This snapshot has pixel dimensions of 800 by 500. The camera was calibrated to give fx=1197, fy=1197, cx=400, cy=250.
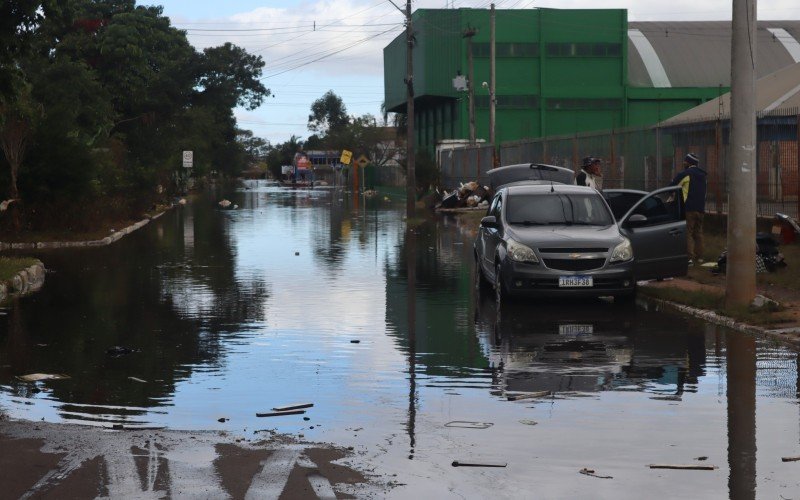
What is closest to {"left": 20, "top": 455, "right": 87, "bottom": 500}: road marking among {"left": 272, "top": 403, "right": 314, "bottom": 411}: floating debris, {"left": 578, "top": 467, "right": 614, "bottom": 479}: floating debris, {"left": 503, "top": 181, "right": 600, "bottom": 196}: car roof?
{"left": 272, "top": 403, "right": 314, "bottom": 411}: floating debris

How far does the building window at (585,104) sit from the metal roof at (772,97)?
4013 cm

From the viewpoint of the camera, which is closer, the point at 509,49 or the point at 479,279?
the point at 479,279

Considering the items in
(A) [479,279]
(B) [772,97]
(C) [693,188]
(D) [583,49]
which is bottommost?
(A) [479,279]

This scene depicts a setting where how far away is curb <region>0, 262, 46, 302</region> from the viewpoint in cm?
1849

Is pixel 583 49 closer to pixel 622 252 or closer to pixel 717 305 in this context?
pixel 622 252

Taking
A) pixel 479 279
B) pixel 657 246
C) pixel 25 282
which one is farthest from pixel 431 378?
pixel 25 282

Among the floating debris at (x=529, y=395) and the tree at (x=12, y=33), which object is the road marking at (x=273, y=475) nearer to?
the floating debris at (x=529, y=395)

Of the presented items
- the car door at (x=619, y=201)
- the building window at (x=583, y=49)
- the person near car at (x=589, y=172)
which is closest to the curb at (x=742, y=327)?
the car door at (x=619, y=201)

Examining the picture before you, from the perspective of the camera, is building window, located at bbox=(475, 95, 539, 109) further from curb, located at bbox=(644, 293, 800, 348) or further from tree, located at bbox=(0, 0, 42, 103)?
curb, located at bbox=(644, 293, 800, 348)

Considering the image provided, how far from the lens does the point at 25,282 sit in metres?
19.6

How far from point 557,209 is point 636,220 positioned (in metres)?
1.18

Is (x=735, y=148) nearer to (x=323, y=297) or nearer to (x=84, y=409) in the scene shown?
(x=323, y=297)

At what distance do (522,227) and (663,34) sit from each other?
239 feet

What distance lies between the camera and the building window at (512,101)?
79562 millimetres
